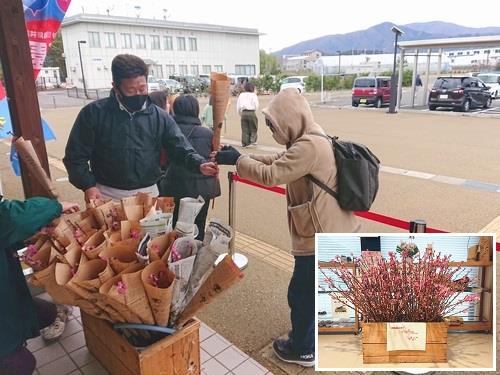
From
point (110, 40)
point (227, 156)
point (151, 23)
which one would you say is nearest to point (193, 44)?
point (151, 23)

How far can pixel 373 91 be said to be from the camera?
19000 millimetres

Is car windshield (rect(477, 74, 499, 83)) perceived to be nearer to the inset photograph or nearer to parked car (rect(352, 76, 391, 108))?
parked car (rect(352, 76, 391, 108))

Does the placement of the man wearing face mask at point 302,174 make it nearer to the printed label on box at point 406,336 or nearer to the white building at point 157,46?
the printed label on box at point 406,336

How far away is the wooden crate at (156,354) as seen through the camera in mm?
1832

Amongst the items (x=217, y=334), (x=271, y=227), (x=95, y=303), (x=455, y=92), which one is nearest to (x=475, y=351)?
(x=95, y=303)

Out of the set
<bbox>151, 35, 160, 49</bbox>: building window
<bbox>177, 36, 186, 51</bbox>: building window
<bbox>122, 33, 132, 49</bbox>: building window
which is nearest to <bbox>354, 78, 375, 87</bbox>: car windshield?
<bbox>122, 33, 132, 49</bbox>: building window

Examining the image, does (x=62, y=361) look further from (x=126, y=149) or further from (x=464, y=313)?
(x=464, y=313)

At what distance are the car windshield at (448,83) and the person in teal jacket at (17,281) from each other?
1797 cm

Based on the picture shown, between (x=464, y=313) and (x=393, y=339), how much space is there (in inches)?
8.4

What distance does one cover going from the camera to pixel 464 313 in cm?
114

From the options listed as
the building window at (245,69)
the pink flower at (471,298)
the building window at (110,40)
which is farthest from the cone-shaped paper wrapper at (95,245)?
the building window at (245,69)

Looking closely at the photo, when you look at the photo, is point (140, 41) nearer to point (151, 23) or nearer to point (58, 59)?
point (151, 23)

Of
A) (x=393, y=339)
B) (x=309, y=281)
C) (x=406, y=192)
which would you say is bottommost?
(x=406, y=192)

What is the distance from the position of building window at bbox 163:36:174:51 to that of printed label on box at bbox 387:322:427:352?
4987 centimetres
